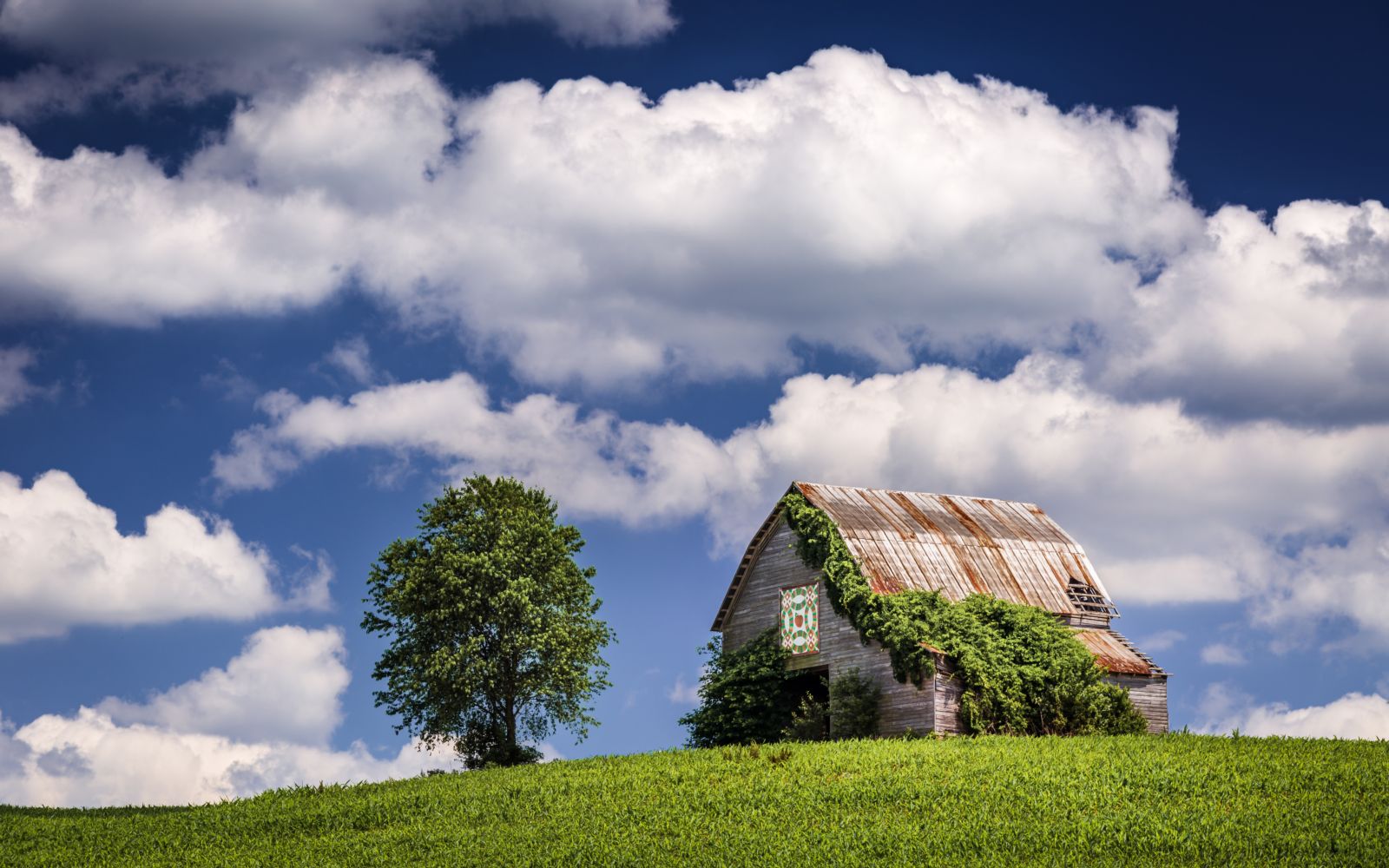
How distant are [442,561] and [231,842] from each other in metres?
17.3

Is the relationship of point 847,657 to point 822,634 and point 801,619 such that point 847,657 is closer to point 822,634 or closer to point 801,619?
point 822,634

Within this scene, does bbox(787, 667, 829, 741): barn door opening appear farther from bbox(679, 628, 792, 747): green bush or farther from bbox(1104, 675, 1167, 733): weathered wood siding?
bbox(1104, 675, 1167, 733): weathered wood siding

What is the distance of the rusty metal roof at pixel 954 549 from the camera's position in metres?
43.3

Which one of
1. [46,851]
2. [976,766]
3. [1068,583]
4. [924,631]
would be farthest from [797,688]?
[46,851]

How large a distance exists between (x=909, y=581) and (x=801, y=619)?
3.97 m

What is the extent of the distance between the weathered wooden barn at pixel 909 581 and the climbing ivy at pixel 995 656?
57cm

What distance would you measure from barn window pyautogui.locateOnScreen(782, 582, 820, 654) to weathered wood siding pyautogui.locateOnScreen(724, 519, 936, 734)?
220 mm

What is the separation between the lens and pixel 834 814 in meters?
25.5

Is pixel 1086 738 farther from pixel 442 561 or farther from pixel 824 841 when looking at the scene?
pixel 442 561

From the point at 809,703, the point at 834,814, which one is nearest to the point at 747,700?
the point at 809,703

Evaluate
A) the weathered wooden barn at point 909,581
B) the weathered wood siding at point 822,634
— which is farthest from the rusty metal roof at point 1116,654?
the weathered wood siding at point 822,634

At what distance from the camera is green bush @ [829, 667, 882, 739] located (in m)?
39.8

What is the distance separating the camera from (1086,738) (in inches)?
1315

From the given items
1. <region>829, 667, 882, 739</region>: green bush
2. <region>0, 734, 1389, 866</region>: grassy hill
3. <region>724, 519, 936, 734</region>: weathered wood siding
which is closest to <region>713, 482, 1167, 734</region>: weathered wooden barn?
<region>724, 519, 936, 734</region>: weathered wood siding
